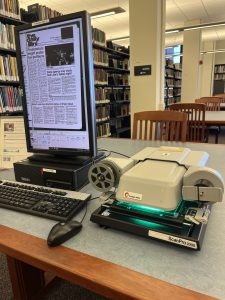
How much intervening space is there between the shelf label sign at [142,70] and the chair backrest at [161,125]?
1.82m

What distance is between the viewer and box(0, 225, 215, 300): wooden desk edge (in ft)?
1.30

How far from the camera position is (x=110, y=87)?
471 cm

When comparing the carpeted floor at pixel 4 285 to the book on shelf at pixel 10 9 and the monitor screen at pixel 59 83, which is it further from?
the book on shelf at pixel 10 9

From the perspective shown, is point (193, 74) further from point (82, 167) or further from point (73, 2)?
point (82, 167)

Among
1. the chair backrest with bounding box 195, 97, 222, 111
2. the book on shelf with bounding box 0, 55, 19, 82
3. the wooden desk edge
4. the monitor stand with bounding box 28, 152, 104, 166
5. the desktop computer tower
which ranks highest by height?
the book on shelf with bounding box 0, 55, 19, 82

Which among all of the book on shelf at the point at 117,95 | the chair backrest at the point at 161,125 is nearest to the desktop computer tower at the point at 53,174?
the chair backrest at the point at 161,125

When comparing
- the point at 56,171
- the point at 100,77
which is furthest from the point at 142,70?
the point at 56,171

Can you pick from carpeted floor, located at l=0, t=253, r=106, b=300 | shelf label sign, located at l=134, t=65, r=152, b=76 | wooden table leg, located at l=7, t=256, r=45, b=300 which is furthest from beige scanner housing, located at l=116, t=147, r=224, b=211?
shelf label sign, located at l=134, t=65, r=152, b=76

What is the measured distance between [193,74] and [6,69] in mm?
4878

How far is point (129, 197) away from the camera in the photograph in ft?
1.81

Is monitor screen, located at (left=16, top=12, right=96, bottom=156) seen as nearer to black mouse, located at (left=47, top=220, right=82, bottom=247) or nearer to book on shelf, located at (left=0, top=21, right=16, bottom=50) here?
black mouse, located at (left=47, top=220, right=82, bottom=247)

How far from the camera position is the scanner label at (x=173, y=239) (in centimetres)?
47

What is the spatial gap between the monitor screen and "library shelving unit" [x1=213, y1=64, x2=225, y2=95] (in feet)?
32.7

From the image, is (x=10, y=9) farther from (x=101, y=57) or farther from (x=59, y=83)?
(x=59, y=83)
